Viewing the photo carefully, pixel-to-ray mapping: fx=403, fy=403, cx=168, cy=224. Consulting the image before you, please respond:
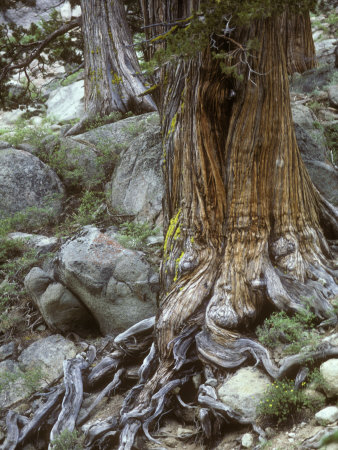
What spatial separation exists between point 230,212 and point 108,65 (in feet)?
22.1

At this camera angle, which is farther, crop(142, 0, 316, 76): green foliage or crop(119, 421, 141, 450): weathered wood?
crop(119, 421, 141, 450): weathered wood

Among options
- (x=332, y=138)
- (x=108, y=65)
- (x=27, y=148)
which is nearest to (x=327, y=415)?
(x=332, y=138)

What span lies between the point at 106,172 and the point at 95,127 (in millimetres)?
1569

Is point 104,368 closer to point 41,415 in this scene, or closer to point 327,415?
point 41,415

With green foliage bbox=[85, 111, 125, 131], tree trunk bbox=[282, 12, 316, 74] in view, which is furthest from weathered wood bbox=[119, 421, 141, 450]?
tree trunk bbox=[282, 12, 316, 74]

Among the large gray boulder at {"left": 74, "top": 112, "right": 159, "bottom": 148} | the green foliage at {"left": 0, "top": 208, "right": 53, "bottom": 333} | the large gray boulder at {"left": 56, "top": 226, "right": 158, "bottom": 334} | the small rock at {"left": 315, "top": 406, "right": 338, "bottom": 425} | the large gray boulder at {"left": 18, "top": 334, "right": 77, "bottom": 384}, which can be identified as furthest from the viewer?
the large gray boulder at {"left": 74, "top": 112, "right": 159, "bottom": 148}

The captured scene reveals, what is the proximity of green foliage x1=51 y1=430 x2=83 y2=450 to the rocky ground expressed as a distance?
0.05m

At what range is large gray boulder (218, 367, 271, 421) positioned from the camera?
3.56 m

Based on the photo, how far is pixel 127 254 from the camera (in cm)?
628

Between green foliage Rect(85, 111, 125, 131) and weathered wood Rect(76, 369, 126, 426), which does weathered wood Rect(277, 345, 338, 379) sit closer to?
weathered wood Rect(76, 369, 126, 426)

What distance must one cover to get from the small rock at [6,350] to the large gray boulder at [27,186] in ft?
8.88

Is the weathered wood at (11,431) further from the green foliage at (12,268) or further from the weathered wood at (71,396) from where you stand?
the green foliage at (12,268)

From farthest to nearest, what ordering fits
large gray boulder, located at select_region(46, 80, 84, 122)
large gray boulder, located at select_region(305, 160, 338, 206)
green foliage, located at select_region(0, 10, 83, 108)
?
large gray boulder, located at select_region(46, 80, 84, 122), green foliage, located at select_region(0, 10, 83, 108), large gray boulder, located at select_region(305, 160, 338, 206)

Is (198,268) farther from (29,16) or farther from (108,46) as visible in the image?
(29,16)
